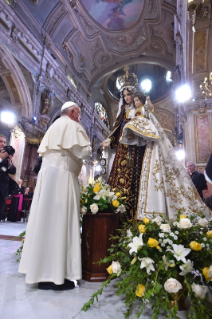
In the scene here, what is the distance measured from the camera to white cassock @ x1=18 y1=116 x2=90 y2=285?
1.70 m

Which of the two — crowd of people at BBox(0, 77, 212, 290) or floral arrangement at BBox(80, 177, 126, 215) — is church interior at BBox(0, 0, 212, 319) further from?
floral arrangement at BBox(80, 177, 126, 215)

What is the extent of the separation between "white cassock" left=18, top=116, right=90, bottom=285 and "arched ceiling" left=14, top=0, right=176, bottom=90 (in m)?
10.5

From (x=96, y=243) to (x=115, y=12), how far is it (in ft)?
52.3

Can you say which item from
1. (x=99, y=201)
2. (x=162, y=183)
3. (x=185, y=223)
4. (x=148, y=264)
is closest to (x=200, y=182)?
(x=162, y=183)

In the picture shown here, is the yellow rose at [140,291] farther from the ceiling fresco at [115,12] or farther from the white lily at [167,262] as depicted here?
the ceiling fresco at [115,12]

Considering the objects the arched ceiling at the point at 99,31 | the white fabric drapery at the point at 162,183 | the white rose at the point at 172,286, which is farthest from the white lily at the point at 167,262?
the arched ceiling at the point at 99,31

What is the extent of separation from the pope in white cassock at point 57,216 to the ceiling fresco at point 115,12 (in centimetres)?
1421

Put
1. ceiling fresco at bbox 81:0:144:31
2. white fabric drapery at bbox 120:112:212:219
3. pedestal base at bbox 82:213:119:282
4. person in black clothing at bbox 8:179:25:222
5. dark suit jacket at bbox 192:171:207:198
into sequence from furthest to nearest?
ceiling fresco at bbox 81:0:144:31, person in black clothing at bbox 8:179:25:222, dark suit jacket at bbox 192:171:207:198, white fabric drapery at bbox 120:112:212:219, pedestal base at bbox 82:213:119:282

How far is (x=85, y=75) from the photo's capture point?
16.8m

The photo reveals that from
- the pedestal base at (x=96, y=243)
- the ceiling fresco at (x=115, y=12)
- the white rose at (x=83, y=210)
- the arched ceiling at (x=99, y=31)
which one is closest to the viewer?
the pedestal base at (x=96, y=243)

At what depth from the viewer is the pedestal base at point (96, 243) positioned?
2.02m

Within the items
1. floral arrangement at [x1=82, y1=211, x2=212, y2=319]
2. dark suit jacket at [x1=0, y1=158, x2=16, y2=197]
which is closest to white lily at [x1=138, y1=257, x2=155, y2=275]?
floral arrangement at [x1=82, y1=211, x2=212, y2=319]

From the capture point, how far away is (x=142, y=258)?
141 cm

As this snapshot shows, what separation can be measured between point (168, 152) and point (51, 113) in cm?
1051
